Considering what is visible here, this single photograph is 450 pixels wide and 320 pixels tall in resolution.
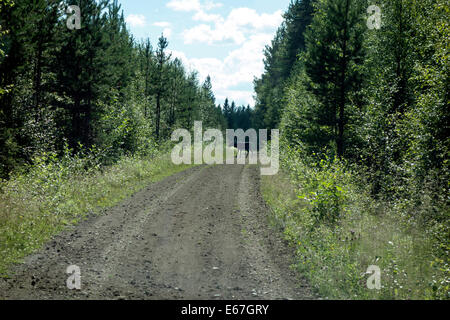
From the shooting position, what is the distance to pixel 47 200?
10727 mm

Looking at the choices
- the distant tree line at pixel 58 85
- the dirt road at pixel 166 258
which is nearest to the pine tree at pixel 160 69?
the distant tree line at pixel 58 85

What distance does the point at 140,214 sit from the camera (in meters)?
11.4

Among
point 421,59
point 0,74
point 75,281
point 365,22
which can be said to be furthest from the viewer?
point 365,22

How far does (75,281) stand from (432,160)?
10.4 m

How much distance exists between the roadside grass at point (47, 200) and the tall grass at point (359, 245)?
6496 mm

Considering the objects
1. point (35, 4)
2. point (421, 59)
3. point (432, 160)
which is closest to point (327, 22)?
point (421, 59)

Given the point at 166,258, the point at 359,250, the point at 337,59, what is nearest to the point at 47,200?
the point at 166,258

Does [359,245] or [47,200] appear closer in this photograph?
[359,245]

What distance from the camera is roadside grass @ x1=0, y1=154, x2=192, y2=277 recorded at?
316 inches

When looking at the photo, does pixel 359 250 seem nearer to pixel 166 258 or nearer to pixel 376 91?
pixel 166 258

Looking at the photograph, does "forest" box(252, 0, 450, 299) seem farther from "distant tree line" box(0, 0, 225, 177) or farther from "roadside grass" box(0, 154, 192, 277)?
"distant tree line" box(0, 0, 225, 177)

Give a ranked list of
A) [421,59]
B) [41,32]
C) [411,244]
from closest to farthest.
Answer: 1. [411,244]
2. [421,59]
3. [41,32]

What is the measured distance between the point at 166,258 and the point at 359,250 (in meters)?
4.47
